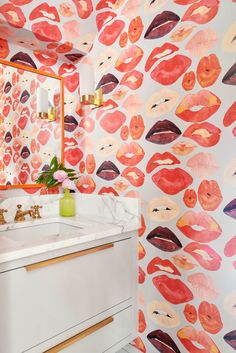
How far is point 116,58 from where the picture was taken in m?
1.73

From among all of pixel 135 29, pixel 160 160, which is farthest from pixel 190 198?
pixel 135 29

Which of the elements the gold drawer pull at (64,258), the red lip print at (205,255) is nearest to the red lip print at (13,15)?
the gold drawer pull at (64,258)

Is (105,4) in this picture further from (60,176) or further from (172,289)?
(172,289)

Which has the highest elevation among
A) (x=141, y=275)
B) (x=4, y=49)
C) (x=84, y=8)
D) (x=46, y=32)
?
(x=84, y=8)

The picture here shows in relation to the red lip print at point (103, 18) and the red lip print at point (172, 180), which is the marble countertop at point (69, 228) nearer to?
the red lip print at point (172, 180)

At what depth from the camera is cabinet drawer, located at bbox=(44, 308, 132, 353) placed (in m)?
1.27

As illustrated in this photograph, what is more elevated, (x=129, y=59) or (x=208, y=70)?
(x=129, y=59)

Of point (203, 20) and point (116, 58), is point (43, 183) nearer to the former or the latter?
point (116, 58)

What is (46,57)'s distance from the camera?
1.88m

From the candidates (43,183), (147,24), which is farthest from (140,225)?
(147,24)

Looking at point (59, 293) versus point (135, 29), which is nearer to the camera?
point (59, 293)

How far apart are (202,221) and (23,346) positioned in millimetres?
Result: 1029

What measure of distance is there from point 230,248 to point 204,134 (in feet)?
1.96

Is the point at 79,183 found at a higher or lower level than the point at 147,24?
lower
